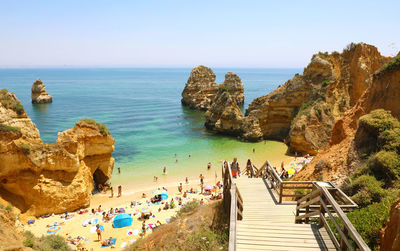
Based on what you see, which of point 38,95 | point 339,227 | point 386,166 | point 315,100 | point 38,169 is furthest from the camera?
point 38,95

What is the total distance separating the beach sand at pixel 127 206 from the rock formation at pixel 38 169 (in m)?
1.31

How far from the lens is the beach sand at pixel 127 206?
57.4ft

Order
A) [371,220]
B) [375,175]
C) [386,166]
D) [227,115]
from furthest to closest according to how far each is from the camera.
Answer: [227,115], [375,175], [386,166], [371,220]

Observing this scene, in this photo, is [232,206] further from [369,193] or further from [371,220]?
[369,193]

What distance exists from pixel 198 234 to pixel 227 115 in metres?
37.1

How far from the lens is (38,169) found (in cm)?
1917

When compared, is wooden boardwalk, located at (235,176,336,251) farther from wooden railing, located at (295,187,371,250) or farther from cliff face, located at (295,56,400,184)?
cliff face, located at (295,56,400,184)

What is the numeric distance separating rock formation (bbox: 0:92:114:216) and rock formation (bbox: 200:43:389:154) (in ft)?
88.0

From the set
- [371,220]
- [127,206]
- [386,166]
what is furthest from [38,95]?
[371,220]

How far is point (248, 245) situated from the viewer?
5863 mm

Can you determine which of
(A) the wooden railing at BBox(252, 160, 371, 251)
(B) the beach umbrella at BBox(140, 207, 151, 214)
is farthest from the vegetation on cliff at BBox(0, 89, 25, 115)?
(A) the wooden railing at BBox(252, 160, 371, 251)

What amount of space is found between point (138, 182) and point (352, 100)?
30.7 meters

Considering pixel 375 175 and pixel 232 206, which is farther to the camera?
pixel 375 175

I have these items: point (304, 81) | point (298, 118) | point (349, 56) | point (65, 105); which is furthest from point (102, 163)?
point (65, 105)
